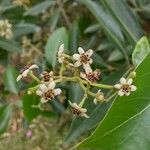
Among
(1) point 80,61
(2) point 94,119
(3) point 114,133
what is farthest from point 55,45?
(3) point 114,133

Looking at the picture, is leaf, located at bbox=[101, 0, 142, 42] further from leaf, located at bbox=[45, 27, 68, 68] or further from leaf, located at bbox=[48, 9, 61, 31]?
leaf, located at bbox=[48, 9, 61, 31]

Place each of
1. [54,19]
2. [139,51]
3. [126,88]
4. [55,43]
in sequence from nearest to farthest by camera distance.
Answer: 1. [126,88]
2. [139,51]
3. [55,43]
4. [54,19]

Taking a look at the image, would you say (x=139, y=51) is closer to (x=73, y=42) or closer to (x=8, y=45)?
(x=73, y=42)

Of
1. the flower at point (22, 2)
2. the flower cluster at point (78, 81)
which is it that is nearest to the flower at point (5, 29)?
the flower at point (22, 2)

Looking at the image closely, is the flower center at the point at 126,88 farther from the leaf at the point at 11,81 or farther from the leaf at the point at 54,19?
the leaf at the point at 54,19

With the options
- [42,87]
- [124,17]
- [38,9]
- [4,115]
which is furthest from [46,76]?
[38,9]

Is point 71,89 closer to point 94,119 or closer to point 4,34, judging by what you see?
point 94,119
